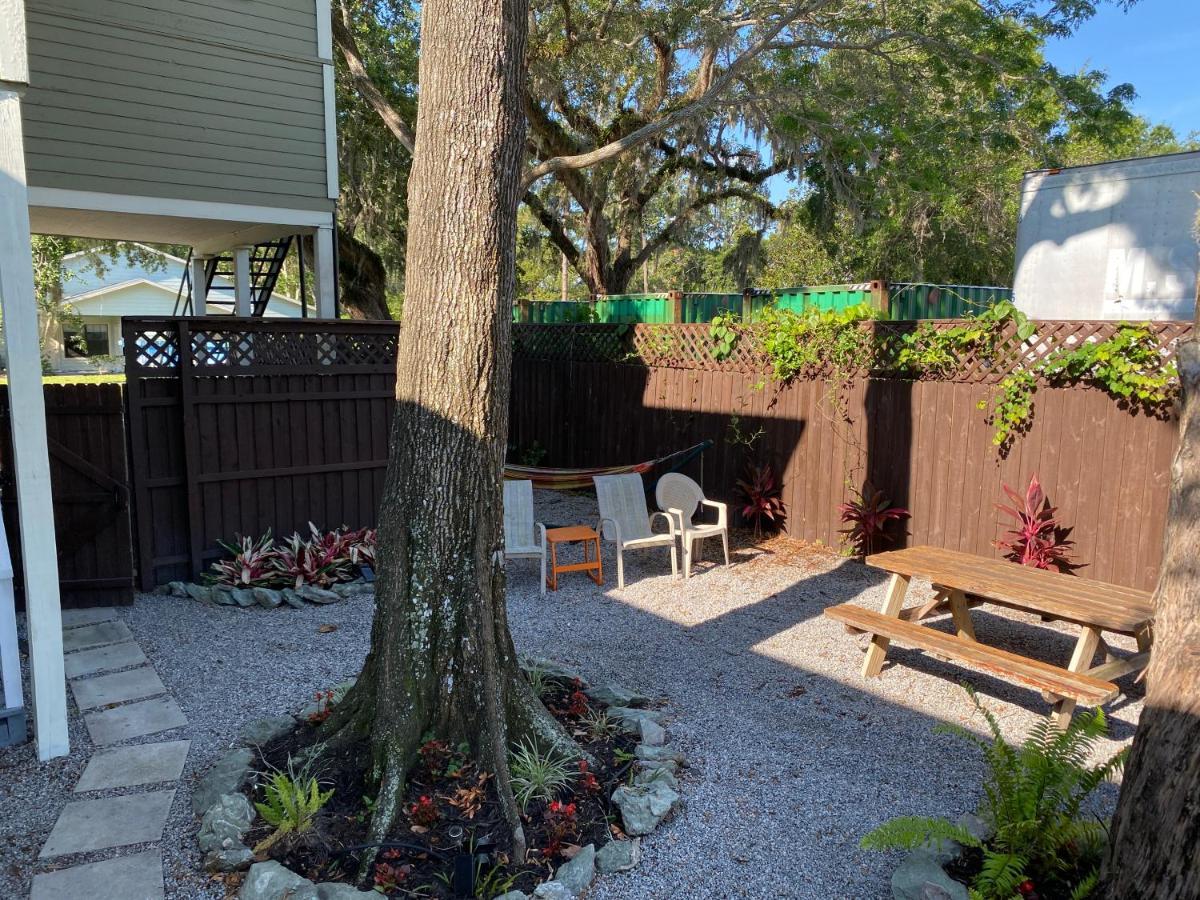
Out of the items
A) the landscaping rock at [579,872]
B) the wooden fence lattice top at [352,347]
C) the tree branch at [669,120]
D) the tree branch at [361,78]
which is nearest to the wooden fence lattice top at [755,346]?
the wooden fence lattice top at [352,347]

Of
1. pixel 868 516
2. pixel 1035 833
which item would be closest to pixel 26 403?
pixel 1035 833

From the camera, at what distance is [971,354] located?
18.0 ft

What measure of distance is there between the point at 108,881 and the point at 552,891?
1.32 m

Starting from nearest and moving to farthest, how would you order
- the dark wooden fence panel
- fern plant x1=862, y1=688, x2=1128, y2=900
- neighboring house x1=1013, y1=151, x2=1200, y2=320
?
fern plant x1=862, y1=688, x2=1128, y2=900 < the dark wooden fence panel < neighboring house x1=1013, y1=151, x2=1200, y2=320

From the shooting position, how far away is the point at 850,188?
9789 mm

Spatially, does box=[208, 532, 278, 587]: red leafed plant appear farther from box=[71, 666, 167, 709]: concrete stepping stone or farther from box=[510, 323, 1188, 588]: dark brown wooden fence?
box=[510, 323, 1188, 588]: dark brown wooden fence

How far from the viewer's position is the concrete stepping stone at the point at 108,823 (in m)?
2.54

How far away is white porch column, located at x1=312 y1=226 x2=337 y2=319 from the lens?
7.14m

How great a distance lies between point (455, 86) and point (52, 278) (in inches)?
779

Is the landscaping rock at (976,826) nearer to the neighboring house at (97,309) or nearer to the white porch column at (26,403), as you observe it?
the white porch column at (26,403)

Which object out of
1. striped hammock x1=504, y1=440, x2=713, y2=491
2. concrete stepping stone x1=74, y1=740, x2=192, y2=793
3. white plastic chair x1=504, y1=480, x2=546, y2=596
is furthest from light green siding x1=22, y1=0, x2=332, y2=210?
concrete stepping stone x1=74, y1=740, x2=192, y2=793

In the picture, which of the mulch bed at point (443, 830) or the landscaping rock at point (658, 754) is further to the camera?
the landscaping rock at point (658, 754)

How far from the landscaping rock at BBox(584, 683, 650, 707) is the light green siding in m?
5.35

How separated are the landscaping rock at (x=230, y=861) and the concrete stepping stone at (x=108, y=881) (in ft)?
0.47
